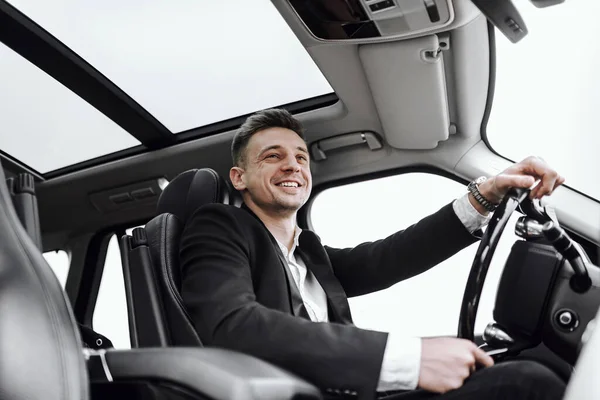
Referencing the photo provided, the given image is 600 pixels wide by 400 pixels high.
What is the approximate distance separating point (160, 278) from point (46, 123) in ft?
5.09

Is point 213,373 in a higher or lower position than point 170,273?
lower

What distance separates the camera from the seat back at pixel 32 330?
98 centimetres

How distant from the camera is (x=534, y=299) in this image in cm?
132

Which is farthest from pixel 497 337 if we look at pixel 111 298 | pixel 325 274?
pixel 111 298

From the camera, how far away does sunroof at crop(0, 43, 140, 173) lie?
259 cm

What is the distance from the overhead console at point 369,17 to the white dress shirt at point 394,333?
546 millimetres

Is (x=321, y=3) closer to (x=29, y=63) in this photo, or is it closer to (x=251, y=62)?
(x=251, y=62)

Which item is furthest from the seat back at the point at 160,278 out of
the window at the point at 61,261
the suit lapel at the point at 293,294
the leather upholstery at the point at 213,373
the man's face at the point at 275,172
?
the window at the point at 61,261

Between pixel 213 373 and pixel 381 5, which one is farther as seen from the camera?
pixel 381 5

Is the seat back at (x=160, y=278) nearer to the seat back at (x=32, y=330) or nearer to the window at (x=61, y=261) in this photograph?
the seat back at (x=32, y=330)

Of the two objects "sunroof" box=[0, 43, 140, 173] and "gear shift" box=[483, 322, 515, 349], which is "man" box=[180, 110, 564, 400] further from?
"sunroof" box=[0, 43, 140, 173]

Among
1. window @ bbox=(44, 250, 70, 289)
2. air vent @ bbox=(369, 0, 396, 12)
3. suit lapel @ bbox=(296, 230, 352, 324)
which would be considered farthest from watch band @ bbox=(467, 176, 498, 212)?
window @ bbox=(44, 250, 70, 289)

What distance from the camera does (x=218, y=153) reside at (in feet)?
9.25

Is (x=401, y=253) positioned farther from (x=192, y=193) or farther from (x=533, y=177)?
(x=192, y=193)
